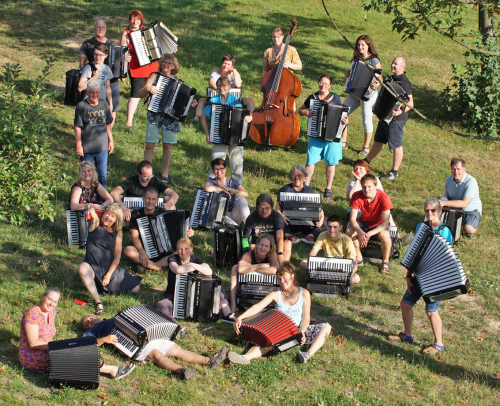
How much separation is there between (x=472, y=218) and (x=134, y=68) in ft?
24.1

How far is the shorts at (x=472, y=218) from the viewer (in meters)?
10.6

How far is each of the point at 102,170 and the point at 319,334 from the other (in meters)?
4.86

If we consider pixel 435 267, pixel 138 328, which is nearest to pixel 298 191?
pixel 435 267

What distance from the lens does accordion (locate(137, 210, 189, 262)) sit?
880 cm

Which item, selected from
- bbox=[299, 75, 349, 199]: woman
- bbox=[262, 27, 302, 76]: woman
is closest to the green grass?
bbox=[299, 75, 349, 199]: woman

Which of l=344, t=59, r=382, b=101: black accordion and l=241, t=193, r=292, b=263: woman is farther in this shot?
l=344, t=59, r=382, b=101: black accordion

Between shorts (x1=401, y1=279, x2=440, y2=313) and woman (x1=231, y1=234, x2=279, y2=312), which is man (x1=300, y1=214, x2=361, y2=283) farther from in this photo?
shorts (x1=401, y1=279, x2=440, y2=313)

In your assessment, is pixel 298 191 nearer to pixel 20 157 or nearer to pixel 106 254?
pixel 106 254

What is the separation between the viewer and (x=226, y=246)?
9.04 m

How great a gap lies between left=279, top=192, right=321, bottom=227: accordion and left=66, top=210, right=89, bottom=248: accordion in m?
3.16

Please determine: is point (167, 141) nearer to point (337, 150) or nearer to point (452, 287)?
point (337, 150)

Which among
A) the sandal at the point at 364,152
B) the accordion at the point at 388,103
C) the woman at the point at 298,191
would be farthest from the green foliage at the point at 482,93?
the woman at the point at 298,191

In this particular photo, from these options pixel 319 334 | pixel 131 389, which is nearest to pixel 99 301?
pixel 131 389

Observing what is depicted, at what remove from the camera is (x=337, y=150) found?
11.2 metres
